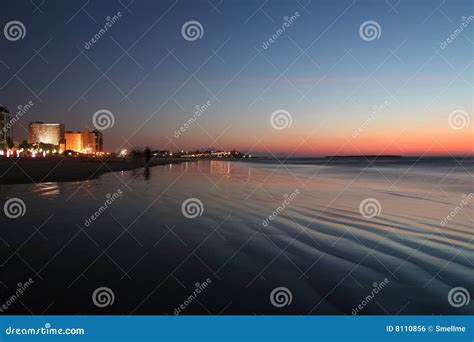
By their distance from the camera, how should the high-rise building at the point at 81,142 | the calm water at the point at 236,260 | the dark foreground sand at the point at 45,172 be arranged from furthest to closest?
the high-rise building at the point at 81,142 → the dark foreground sand at the point at 45,172 → the calm water at the point at 236,260

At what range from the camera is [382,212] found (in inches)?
475

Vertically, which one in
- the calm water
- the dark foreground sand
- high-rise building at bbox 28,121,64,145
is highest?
the calm water

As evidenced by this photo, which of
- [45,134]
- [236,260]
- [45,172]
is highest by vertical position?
[236,260]

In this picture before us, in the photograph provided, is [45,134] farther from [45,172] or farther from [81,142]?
[45,172]

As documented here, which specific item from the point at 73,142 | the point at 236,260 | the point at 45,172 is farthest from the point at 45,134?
the point at 236,260

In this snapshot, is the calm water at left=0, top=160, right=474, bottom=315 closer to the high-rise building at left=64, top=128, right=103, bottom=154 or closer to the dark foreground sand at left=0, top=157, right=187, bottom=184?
the dark foreground sand at left=0, top=157, right=187, bottom=184

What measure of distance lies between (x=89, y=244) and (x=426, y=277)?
271 inches

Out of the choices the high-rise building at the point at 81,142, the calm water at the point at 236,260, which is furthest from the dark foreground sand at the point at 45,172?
the high-rise building at the point at 81,142

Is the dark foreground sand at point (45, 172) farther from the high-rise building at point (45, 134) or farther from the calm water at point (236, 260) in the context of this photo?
the high-rise building at point (45, 134)

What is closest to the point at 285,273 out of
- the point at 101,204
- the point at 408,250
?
the point at 408,250

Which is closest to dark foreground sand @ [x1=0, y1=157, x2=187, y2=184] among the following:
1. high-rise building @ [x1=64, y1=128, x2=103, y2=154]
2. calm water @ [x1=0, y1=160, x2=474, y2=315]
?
calm water @ [x1=0, y1=160, x2=474, y2=315]

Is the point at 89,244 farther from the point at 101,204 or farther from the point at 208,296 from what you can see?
the point at 101,204

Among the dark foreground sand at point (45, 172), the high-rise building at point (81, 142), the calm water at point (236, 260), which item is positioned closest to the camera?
the calm water at point (236, 260)

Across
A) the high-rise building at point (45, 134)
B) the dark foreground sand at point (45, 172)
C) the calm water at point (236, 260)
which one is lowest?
the high-rise building at point (45, 134)
